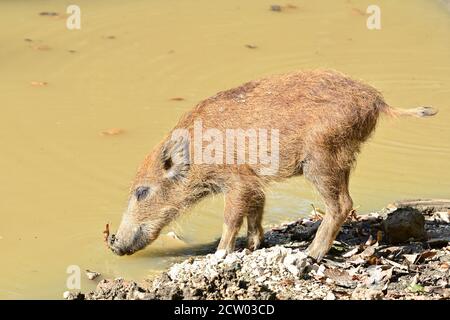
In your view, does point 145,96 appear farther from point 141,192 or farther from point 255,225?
point 255,225

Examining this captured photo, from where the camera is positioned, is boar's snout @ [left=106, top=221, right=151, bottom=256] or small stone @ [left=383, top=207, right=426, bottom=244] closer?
small stone @ [left=383, top=207, right=426, bottom=244]

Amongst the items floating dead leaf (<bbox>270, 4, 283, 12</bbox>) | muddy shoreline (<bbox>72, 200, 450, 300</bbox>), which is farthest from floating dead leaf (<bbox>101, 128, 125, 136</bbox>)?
floating dead leaf (<bbox>270, 4, 283, 12</bbox>)

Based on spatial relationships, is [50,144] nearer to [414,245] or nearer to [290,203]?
[290,203]

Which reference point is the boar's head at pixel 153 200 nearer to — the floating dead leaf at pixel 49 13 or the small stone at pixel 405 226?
the small stone at pixel 405 226

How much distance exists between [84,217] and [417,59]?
5.81 metres

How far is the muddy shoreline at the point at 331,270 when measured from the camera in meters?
5.86

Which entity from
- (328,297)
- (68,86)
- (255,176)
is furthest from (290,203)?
(68,86)

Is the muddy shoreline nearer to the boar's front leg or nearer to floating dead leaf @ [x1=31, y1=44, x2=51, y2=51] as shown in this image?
the boar's front leg

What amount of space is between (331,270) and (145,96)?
4.62m

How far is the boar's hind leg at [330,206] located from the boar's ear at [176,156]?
1.00m

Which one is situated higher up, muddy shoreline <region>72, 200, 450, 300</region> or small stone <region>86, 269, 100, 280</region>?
muddy shoreline <region>72, 200, 450, 300</region>

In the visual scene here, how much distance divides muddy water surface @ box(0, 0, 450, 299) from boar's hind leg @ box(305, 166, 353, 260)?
63 centimetres

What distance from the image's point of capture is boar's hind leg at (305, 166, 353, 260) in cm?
672

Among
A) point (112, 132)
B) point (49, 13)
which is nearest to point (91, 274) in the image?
point (112, 132)
